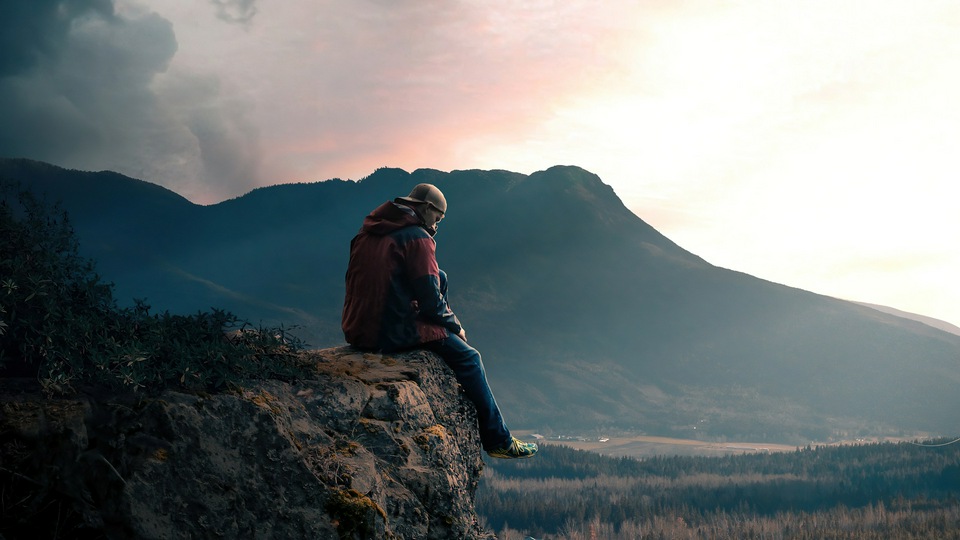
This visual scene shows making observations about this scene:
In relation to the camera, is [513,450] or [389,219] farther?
[513,450]

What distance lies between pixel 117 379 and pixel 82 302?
94 centimetres

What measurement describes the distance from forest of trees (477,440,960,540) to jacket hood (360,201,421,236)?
12593 cm

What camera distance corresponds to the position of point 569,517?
159m

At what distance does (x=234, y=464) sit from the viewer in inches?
250

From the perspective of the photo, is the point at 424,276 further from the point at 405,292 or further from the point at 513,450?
the point at 513,450

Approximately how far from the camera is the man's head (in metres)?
10.1

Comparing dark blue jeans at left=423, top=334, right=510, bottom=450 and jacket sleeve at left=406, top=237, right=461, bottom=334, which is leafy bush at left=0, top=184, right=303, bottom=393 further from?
dark blue jeans at left=423, top=334, right=510, bottom=450

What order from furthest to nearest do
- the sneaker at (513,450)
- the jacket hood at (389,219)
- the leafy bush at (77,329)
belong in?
the sneaker at (513,450)
the jacket hood at (389,219)
the leafy bush at (77,329)

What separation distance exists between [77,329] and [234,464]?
5.10 feet

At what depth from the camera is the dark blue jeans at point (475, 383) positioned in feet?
33.1

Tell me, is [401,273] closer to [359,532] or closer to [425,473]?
[425,473]

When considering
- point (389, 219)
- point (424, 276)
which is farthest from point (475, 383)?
point (389, 219)

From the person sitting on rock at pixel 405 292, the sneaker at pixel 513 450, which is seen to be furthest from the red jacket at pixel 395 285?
the sneaker at pixel 513 450

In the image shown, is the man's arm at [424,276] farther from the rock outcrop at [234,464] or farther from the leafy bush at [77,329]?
the leafy bush at [77,329]
